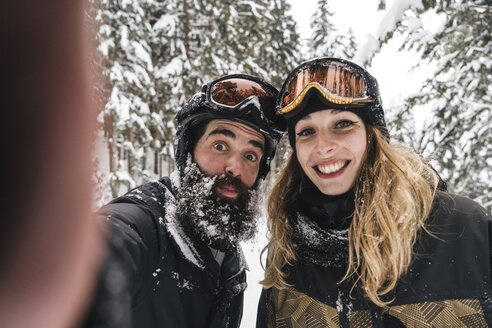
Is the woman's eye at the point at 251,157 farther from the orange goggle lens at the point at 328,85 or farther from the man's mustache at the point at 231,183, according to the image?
the orange goggle lens at the point at 328,85

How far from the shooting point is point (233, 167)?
3.00 m

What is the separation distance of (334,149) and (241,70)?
1471 centimetres

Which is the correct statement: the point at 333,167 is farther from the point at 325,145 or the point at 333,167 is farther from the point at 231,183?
the point at 231,183

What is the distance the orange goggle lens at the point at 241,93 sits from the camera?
10.7 feet

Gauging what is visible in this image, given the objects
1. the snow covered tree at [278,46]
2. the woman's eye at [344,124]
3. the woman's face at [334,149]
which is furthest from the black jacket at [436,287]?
the snow covered tree at [278,46]

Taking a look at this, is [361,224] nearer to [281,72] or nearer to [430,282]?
[430,282]

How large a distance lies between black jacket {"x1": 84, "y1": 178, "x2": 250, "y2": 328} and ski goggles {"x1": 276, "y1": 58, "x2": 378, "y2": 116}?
141 cm

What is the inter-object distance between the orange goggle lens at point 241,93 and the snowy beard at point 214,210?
746mm

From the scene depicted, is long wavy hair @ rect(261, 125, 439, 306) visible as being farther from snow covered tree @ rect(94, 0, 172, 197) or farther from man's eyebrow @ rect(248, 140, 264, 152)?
snow covered tree @ rect(94, 0, 172, 197)

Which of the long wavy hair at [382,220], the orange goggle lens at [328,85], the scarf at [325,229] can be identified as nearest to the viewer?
the long wavy hair at [382,220]

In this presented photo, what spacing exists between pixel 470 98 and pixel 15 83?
10.6 m

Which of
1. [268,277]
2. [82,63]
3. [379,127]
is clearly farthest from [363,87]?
[82,63]

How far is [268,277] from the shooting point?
281cm

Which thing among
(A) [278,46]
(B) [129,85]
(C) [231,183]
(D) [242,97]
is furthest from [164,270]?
(A) [278,46]
